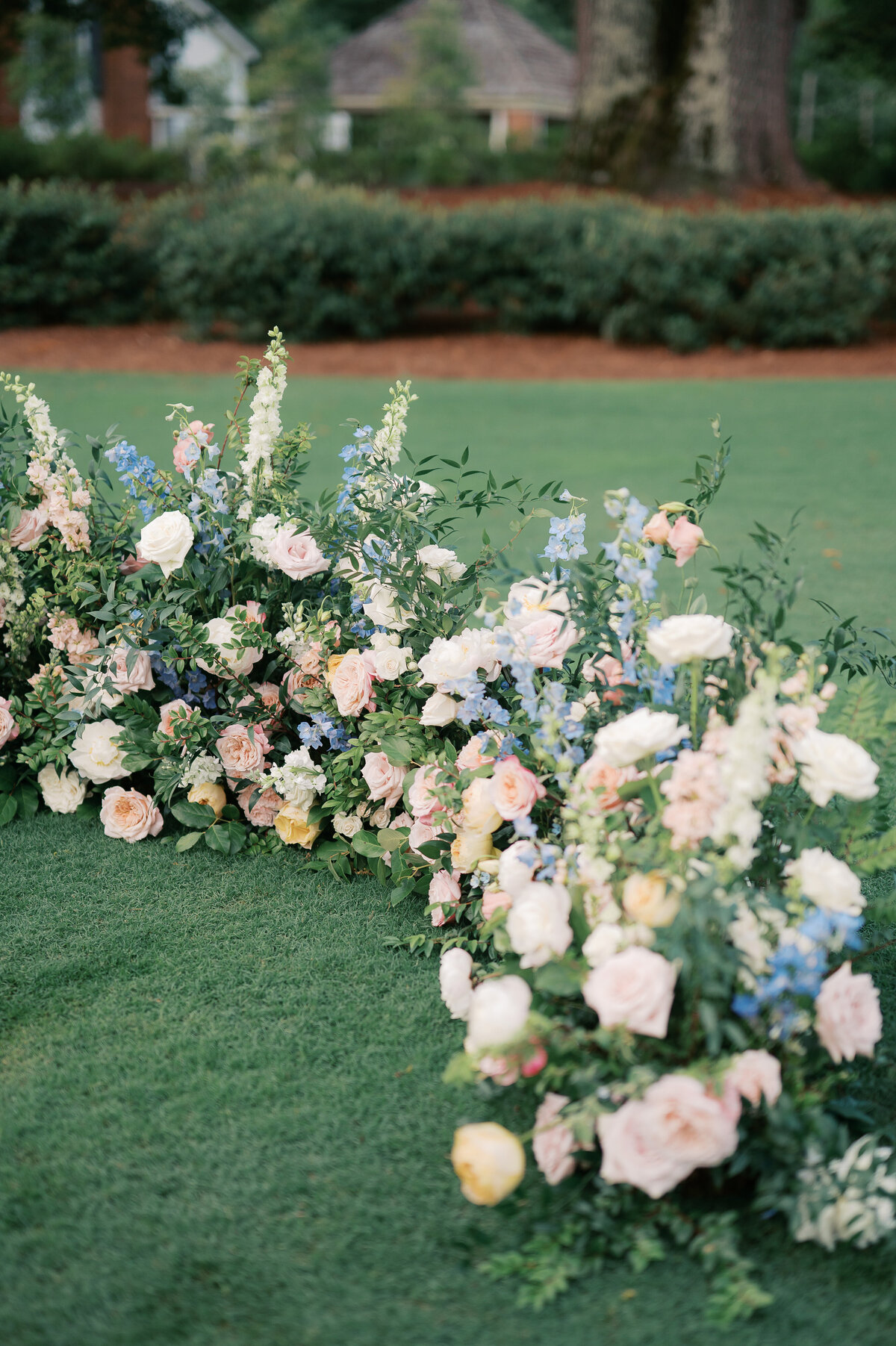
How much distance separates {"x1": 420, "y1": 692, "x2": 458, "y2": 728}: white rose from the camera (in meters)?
2.87

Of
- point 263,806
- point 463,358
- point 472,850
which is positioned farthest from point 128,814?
point 463,358

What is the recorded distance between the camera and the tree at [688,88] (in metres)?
15.2

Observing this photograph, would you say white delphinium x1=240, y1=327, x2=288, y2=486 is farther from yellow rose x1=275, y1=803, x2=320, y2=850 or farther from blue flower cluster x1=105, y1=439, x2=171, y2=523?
yellow rose x1=275, y1=803, x2=320, y2=850

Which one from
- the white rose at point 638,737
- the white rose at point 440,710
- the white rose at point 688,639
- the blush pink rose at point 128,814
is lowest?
the blush pink rose at point 128,814

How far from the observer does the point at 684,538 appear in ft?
8.28

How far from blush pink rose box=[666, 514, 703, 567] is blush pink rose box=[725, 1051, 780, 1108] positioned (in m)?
1.01

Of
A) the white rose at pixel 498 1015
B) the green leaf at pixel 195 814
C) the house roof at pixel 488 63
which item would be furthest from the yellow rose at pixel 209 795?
the house roof at pixel 488 63

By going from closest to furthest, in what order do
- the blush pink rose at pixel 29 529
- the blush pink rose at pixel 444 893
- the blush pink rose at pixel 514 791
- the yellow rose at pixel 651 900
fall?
the yellow rose at pixel 651 900, the blush pink rose at pixel 514 791, the blush pink rose at pixel 444 893, the blush pink rose at pixel 29 529

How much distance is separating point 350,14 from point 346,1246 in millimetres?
53263

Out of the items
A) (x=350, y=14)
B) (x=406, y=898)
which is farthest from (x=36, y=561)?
(x=350, y=14)

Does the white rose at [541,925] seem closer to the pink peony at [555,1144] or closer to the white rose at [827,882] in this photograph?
the pink peony at [555,1144]

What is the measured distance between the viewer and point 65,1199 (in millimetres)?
2117

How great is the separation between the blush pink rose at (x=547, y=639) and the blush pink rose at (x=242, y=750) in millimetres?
889

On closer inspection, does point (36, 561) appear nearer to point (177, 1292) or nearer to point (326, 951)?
point (326, 951)
